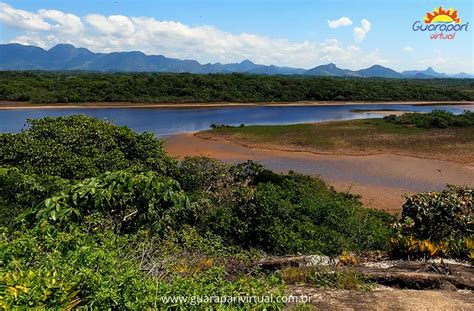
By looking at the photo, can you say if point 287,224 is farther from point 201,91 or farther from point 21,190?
point 201,91

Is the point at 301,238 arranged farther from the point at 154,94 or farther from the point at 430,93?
the point at 430,93

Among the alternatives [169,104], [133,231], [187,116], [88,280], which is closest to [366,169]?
[133,231]

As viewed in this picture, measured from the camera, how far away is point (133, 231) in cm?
521

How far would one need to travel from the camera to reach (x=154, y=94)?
54375mm

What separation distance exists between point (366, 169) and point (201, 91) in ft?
128

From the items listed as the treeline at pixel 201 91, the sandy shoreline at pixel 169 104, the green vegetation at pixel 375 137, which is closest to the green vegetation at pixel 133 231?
the green vegetation at pixel 375 137

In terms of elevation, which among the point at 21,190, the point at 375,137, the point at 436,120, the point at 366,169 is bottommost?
the point at 366,169

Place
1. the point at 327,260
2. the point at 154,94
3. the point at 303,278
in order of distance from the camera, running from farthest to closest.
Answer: the point at 154,94
the point at 327,260
the point at 303,278

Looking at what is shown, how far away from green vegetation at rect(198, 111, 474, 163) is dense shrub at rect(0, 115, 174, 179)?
16545 millimetres

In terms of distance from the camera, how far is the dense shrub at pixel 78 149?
8.32 m

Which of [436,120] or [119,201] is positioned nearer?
[119,201]

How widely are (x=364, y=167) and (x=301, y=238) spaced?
15162 millimetres

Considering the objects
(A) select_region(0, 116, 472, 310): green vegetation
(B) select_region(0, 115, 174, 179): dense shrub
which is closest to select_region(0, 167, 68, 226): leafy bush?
(A) select_region(0, 116, 472, 310): green vegetation

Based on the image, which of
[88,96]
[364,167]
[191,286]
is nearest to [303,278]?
[191,286]
